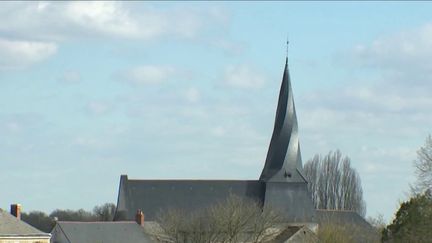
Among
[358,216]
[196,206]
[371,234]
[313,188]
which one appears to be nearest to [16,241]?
[371,234]

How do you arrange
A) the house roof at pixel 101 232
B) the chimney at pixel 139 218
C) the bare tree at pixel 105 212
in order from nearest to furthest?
the house roof at pixel 101 232
the chimney at pixel 139 218
the bare tree at pixel 105 212

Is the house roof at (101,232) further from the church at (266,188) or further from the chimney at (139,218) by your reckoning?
the church at (266,188)

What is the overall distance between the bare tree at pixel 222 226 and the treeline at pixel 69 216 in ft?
120

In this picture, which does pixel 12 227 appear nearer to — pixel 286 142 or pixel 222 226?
pixel 222 226

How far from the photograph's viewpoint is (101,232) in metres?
79.2

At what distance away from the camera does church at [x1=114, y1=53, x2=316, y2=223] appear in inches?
3649

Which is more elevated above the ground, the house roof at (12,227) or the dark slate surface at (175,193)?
the dark slate surface at (175,193)

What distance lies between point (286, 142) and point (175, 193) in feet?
34.5

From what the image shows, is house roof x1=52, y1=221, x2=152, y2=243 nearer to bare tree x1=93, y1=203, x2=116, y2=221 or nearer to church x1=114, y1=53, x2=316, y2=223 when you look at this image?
church x1=114, y1=53, x2=316, y2=223

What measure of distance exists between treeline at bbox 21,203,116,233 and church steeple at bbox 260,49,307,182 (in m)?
20.1

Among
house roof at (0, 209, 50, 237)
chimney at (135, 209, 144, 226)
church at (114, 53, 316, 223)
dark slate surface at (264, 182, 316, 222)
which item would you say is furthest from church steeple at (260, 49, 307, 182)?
house roof at (0, 209, 50, 237)

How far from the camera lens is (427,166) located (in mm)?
46469

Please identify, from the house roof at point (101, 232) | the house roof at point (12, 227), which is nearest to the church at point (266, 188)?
the house roof at point (101, 232)

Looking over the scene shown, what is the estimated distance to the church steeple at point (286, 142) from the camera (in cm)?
9238
